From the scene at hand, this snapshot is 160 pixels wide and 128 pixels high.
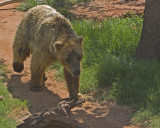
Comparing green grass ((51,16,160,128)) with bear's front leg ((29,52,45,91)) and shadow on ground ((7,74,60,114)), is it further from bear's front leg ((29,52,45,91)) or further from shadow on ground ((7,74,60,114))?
bear's front leg ((29,52,45,91))

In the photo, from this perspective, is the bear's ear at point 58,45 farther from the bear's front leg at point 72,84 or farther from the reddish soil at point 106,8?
the reddish soil at point 106,8

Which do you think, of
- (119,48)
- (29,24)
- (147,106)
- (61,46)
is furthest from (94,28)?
(147,106)

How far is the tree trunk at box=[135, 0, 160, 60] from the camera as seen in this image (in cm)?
695

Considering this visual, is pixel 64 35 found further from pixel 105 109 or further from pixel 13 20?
pixel 13 20

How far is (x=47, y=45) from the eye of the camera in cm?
622

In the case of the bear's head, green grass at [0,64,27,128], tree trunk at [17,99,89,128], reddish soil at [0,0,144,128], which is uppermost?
the bear's head

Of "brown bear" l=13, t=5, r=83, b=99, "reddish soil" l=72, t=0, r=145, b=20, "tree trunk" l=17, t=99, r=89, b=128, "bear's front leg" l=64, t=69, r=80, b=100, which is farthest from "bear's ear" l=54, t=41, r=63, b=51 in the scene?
"reddish soil" l=72, t=0, r=145, b=20

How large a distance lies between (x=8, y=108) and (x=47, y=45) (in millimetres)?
1354

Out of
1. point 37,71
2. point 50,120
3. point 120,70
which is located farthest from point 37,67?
point 50,120

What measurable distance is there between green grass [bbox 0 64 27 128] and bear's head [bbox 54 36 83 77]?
1.00 meters

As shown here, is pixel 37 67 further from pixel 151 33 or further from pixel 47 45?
pixel 151 33

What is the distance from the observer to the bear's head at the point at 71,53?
5.79m

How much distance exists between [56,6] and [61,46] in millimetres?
6300

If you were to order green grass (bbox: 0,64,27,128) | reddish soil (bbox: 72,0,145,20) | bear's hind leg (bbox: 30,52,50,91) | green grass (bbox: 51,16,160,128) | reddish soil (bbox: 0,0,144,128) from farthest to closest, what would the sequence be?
reddish soil (bbox: 72,0,145,20) → bear's hind leg (bbox: 30,52,50,91) → green grass (bbox: 51,16,160,128) → reddish soil (bbox: 0,0,144,128) → green grass (bbox: 0,64,27,128)
